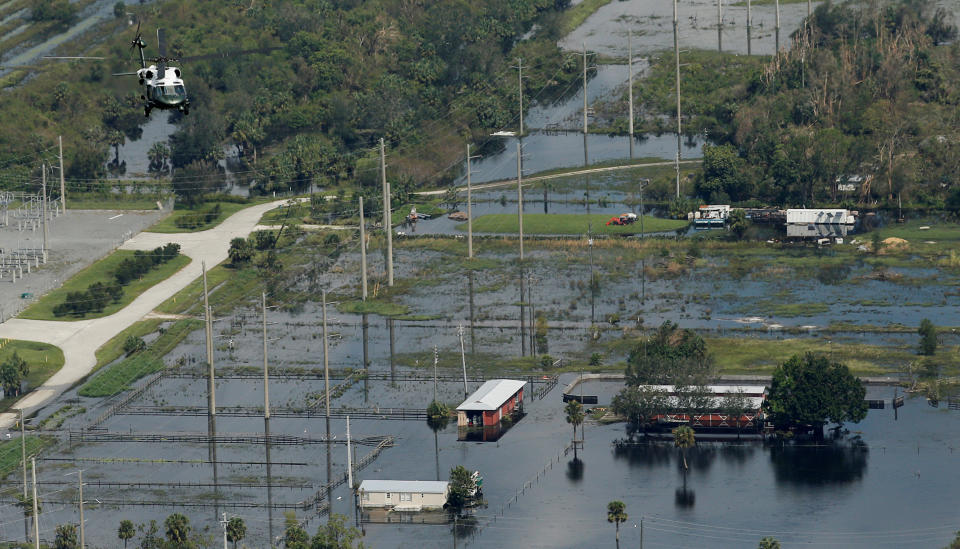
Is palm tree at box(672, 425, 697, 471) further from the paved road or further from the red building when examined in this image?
the paved road

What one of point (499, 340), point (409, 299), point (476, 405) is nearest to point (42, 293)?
point (409, 299)

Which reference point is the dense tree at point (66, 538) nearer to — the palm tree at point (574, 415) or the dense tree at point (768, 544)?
the palm tree at point (574, 415)

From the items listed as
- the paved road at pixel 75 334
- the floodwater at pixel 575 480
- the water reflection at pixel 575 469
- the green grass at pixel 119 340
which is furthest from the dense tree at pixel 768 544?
the green grass at pixel 119 340

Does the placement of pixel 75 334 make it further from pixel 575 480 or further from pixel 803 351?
pixel 803 351

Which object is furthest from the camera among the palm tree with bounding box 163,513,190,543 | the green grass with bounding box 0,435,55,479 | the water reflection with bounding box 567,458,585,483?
the green grass with bounding box 0,435,55,479

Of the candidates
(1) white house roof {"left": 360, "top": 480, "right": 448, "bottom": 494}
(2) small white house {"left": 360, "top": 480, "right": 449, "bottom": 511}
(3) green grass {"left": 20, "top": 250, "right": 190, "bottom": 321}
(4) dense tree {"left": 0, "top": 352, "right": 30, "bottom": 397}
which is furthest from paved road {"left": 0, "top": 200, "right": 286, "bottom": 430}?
(2) small white house {"left": 360, "top": 480, "right": 449, "bottom": 511}
